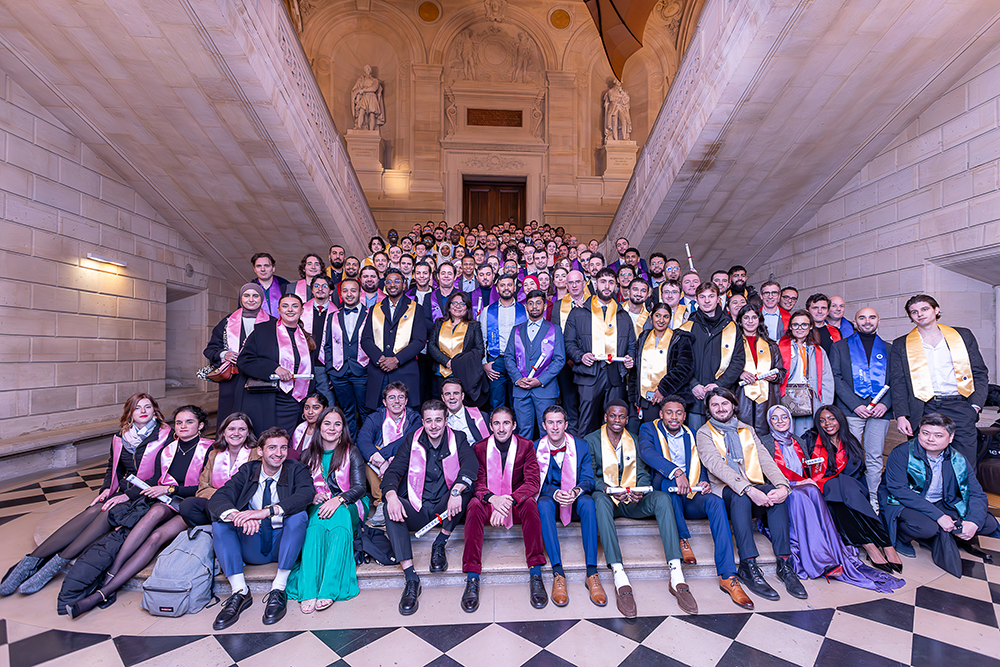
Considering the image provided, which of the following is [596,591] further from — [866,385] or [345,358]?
[866,385]

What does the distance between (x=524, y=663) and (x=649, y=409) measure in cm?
217

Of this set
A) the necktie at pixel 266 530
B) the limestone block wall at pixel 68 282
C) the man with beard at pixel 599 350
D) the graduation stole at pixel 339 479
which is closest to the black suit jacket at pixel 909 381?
the man with beard at pixel 599 350

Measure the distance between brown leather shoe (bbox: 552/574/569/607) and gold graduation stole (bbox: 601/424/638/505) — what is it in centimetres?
69

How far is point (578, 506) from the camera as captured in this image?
3.11 m

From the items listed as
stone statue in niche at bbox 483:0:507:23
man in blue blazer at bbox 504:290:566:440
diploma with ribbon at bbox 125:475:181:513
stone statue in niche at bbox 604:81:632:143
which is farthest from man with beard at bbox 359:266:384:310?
stone statue in niche at bbox 483:0:507:23

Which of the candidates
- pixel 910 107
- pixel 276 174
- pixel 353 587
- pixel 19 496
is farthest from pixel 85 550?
pixel 910 107

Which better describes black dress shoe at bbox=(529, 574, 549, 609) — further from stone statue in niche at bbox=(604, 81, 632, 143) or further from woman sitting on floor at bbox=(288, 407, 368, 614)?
stone statue in niche at bbox=(604, 81, 632, 143)

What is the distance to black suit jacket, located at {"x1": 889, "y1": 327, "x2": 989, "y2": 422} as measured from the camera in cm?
352

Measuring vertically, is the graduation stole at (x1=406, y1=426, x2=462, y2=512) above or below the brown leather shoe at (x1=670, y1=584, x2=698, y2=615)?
above

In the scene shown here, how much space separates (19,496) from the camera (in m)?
4.30

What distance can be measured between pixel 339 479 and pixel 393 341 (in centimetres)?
130

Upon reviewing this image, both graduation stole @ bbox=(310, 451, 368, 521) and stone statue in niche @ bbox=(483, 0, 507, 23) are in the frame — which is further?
stone statue in niche @ bbox=(483, 0, 507, 23)

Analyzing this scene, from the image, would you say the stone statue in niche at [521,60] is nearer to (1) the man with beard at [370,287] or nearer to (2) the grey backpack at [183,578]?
(1) the man with beard at [370,287]

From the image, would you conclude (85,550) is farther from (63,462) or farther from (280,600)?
(63,462)
